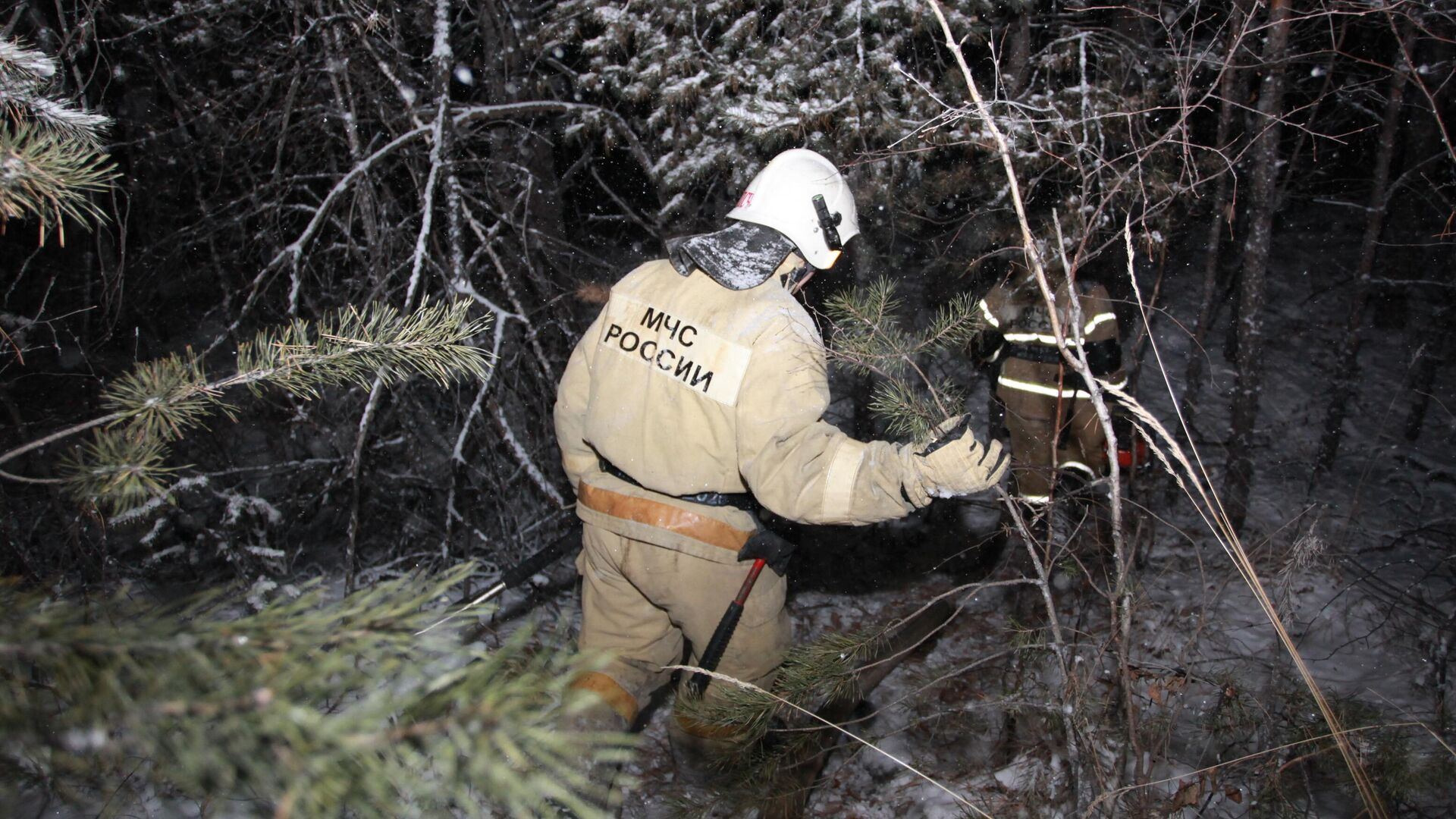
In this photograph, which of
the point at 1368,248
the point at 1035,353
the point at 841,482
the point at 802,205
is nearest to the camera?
the point at 841,482

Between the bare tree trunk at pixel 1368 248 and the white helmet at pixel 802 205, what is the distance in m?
4.80

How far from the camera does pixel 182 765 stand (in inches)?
25.1

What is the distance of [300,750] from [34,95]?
1.60m

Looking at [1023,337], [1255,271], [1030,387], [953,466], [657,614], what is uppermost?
[953,466]

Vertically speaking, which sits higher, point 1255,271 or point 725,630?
point 1255,271

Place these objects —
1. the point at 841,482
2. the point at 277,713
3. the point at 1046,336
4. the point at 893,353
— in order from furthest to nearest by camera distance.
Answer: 1. the point at 1046,336
2. the point at 893,353
3. the point at 841,482
4. the point at 277,713

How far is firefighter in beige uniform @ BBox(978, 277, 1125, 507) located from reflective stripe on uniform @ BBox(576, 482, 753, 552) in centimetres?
255

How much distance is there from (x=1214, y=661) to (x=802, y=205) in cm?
219

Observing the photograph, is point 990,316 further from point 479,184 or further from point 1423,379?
point 1423,379

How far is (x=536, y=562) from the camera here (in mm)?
3195

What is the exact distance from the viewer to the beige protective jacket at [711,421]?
89.5 inches

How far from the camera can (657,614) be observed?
303 cm

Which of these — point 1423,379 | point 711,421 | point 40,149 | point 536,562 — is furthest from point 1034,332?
point 1423,379

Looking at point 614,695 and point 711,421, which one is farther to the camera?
point 614,695
